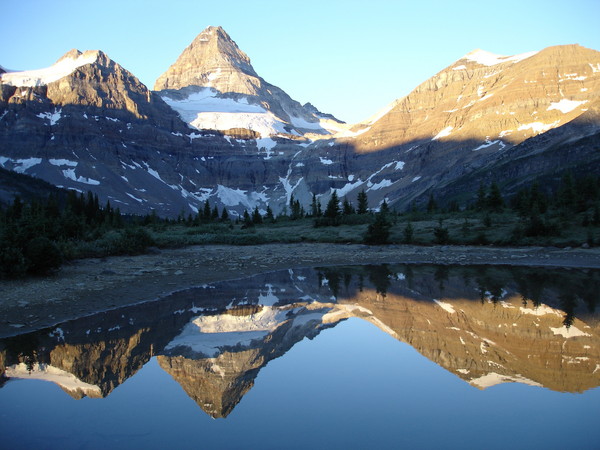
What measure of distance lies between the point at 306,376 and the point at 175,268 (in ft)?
52.5

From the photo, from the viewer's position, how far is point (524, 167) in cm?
9375

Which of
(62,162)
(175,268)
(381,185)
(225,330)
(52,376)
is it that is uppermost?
(62,162)

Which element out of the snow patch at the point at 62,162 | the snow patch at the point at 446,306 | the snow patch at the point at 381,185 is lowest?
the snow patch at the point at 446,306

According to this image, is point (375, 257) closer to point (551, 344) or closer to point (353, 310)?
Result: point (353, 310)

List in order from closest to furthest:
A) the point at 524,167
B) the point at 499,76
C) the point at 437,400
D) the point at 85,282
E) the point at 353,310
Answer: the point at 437,400 < the point at 353,310 < the point at 85,282 < the point at 524,167 < the point at 499,76

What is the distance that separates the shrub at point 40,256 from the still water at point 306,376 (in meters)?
6.08

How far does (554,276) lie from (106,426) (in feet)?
67.1

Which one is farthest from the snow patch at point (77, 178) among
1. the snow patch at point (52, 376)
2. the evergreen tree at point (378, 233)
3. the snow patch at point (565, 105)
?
the snow patch at point (52, 376)

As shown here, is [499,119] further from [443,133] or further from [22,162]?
[22,162]

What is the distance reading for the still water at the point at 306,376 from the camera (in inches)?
294

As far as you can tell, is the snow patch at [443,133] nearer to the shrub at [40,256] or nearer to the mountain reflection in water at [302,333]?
the mountain reflection in water at [302,333]

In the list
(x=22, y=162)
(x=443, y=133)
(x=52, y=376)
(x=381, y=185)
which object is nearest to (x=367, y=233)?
(x=52, y=376)

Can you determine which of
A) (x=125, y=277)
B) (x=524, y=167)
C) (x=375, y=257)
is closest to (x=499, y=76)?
(x=524, y=167)

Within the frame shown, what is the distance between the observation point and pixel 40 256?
19641 mm
